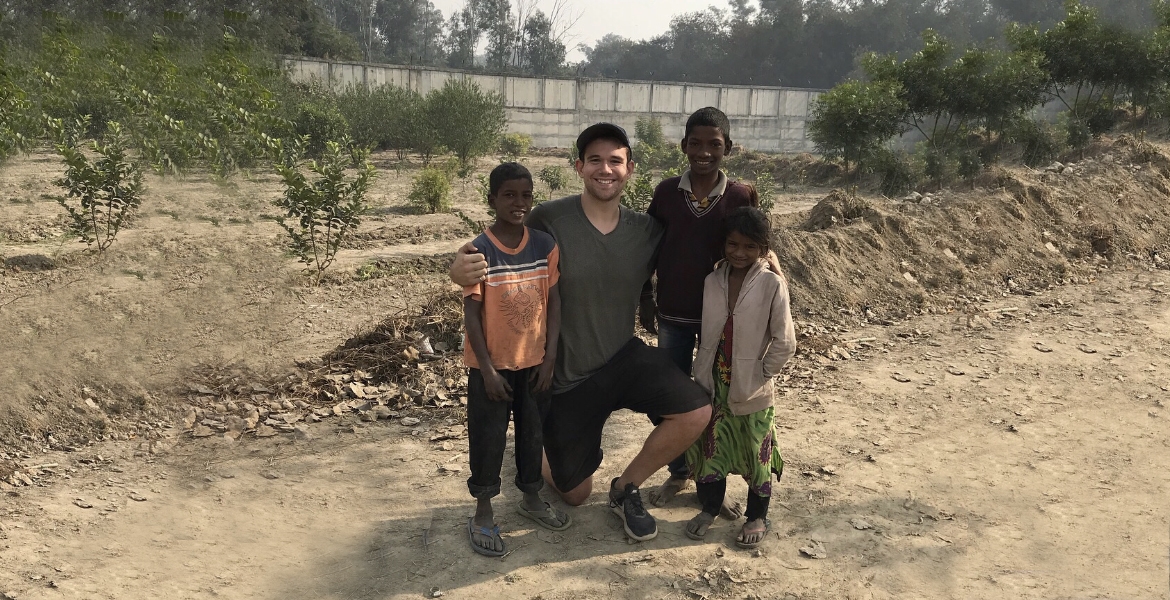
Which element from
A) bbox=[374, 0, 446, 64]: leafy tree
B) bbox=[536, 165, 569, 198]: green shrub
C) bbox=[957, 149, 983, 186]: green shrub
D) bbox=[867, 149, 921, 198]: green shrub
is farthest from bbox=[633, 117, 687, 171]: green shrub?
bbox=[374, 0, 446, 64]: leafy tree

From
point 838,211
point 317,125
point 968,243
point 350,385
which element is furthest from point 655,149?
point 350,385

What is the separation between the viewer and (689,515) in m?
3.22

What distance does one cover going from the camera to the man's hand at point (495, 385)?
2.74 m

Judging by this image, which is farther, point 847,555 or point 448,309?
point 448,309

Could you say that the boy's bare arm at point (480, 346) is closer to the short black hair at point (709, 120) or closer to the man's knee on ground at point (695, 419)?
the man's knee on ground at point (695, 419)

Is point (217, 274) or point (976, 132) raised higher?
point (976, 132)

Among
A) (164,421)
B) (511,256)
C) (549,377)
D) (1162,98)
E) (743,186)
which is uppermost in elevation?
(1162,98)

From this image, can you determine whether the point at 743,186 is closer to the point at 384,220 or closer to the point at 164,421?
the point at 164,421

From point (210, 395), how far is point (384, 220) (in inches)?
275

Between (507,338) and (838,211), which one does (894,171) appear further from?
(507,338)

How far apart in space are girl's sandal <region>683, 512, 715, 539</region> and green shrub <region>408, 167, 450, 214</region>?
32.3 ft

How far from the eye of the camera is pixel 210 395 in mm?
4488

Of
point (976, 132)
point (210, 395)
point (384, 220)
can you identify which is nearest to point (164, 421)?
point (210, 395)

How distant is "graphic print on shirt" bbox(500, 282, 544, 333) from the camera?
2742mm
